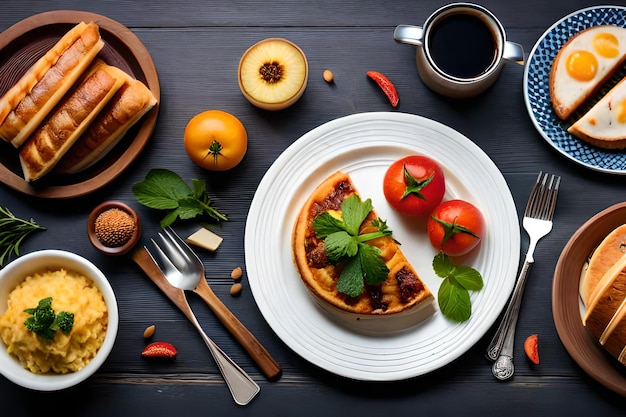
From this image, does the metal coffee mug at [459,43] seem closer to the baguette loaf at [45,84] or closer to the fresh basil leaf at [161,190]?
the fresh basil leaf at [161,190]

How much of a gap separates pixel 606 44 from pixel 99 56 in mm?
1895

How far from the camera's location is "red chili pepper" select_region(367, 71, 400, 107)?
2320mm

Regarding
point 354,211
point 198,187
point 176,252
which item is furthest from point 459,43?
point 176,252

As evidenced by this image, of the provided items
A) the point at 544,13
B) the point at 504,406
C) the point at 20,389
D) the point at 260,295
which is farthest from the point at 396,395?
the point at 544,13

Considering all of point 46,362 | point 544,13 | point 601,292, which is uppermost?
point 544,13

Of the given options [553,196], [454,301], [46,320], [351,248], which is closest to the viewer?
[46,320]

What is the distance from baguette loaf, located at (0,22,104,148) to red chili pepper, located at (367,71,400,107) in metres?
1.03

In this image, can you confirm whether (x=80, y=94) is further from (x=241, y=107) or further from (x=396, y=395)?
(x=396, y=395)

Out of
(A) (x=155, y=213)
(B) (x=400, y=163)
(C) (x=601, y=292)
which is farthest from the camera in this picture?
(A) (x=155, y=213)

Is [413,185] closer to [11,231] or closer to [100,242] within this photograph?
[100,242]

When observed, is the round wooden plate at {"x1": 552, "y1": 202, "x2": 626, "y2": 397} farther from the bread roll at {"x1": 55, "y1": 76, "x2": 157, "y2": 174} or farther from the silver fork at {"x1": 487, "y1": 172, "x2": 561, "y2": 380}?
the bread roll at {"x1": 55, "y1": 76, "x2": 157, "y2": 174}

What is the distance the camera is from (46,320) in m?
1.94

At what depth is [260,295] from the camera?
7.27 ft

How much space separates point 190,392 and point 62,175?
0.95 metres
